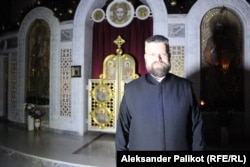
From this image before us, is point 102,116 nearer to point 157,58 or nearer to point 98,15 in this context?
point 98,15

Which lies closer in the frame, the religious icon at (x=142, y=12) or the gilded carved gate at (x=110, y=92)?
the religious icon at (x=142, y=12)

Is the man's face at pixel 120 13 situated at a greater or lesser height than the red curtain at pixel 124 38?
greater

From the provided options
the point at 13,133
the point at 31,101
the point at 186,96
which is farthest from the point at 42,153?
the point at 186,96

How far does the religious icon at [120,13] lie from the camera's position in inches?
256

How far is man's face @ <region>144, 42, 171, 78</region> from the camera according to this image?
2.08m

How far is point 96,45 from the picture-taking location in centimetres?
691

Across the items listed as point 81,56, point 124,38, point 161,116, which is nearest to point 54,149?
point 81,56

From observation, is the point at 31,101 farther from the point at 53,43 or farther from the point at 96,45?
the point at 96,45

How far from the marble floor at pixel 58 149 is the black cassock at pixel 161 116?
85.6 inches

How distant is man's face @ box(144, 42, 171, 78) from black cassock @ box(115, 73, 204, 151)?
142 mm

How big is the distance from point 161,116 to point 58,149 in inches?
137

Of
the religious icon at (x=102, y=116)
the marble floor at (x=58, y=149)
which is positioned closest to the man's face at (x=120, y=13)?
the religious icon at (x=102, y=116)

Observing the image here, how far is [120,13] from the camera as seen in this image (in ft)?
21.5

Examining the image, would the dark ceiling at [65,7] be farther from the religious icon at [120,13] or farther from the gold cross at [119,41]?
the gold cross at [119,41]
